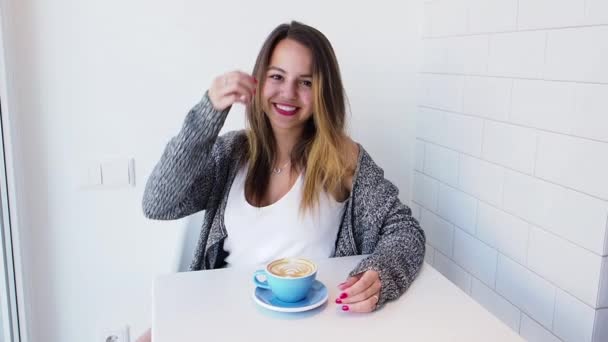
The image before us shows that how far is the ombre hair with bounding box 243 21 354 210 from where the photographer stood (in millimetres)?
1237

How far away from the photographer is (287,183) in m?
1.31

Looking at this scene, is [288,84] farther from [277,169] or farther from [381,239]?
[381,239]

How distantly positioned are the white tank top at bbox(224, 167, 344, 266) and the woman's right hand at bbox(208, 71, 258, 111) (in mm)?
254

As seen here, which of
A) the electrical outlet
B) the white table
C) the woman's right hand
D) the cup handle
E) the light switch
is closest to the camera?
the white table

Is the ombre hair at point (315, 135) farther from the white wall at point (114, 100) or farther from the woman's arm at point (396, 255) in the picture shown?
the white wall at point (114, 100)

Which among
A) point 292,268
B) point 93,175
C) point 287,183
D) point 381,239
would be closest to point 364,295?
point 292,268

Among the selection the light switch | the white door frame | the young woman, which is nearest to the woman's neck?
the young woman

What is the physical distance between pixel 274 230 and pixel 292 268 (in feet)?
0.92

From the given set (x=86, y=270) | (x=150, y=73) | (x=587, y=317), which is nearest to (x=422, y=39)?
(x=150, y=73)

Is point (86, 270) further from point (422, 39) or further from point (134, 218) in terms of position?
point (422, 39)

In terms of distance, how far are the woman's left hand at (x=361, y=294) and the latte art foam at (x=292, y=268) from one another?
0.24 ft

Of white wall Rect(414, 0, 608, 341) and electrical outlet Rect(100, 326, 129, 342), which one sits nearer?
white wall Rect(414, 0, 608, 341)

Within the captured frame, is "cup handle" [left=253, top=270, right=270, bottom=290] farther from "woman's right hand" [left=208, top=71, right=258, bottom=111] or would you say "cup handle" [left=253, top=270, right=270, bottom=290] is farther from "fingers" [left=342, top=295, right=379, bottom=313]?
"woman's right hand" [left=208, top=71, right=258, bottom=111]

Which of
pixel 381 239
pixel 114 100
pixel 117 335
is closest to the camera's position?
pixel 381 239
